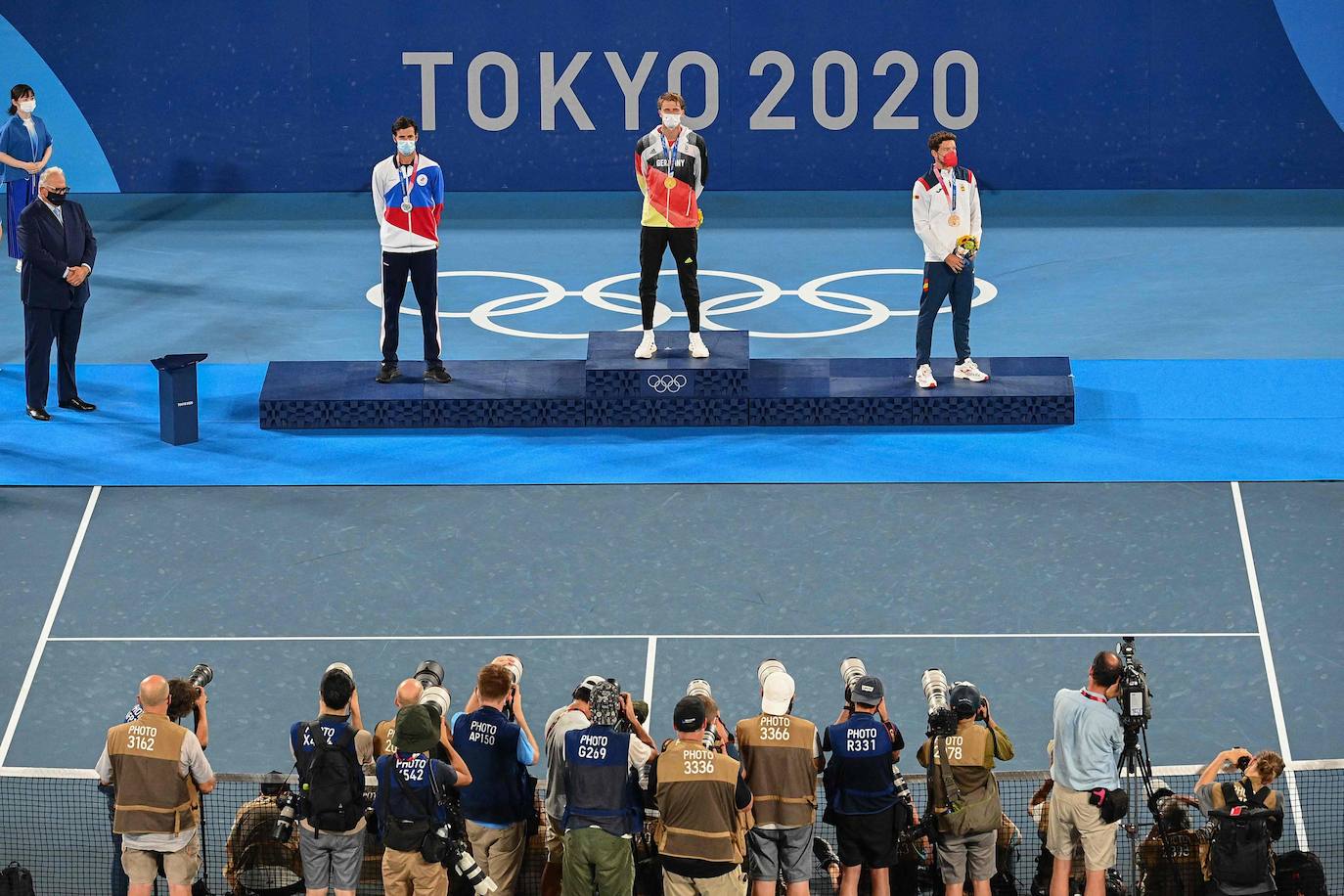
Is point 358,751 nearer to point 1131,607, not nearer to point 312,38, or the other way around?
point 1131,607

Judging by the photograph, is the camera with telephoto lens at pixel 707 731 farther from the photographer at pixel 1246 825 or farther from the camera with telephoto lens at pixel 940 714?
the photographer at pixel 1246 825

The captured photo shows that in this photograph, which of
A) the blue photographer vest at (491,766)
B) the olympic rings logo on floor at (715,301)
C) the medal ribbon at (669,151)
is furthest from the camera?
the olympic rings logo on floor at (715,301)

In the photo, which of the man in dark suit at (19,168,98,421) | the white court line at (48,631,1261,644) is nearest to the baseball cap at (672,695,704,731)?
the white court line at (48,631,1261,644)

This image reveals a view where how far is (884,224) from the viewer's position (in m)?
22.0

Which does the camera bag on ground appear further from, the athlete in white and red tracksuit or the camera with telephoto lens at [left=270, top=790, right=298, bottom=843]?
the athlete in white and red tracksuit

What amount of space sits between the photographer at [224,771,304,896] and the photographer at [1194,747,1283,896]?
4.04 meters

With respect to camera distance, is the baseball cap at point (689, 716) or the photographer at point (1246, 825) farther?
the photographer at point (1246, 825)

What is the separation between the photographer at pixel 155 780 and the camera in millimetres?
8352

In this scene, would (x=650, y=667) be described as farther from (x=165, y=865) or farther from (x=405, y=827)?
(x=165, y=865)

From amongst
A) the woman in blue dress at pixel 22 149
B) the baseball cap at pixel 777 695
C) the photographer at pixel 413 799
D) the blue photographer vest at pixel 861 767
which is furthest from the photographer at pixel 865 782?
the woman in blue dress at pixel 22 149

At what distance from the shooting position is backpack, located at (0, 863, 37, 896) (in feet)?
27.7

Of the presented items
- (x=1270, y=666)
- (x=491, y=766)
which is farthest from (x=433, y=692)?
(x=1270, y=666)

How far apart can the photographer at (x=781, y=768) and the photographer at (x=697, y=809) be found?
143mm

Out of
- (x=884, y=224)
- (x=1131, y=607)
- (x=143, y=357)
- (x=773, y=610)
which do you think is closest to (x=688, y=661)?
(x=773, y=610)
